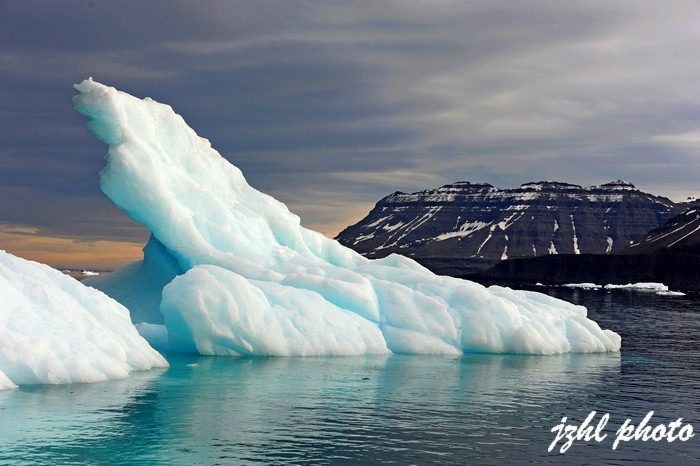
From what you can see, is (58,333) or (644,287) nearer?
(58,333)

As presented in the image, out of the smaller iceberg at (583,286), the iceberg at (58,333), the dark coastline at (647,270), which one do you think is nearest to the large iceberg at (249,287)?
the iceberg at (58,333)

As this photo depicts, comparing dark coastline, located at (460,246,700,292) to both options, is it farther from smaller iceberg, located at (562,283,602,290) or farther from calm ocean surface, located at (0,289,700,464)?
calm ocean surface, located at (0,289,700,464)

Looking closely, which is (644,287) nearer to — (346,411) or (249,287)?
(249,287)

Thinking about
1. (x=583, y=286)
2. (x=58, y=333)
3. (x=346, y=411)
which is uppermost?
(x=583, y=286)

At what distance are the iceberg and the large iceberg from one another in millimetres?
4191

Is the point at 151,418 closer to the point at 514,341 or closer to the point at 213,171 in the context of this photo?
the point at 514,341

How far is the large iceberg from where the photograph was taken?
Answer: 1293 inches

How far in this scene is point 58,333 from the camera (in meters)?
24.7

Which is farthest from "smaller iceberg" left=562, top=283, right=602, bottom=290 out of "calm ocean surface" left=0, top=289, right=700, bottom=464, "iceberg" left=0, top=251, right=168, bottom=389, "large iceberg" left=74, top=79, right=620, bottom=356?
"iceberg" left=0, top=251, right=168, bottom=389

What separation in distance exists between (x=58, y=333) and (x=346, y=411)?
9.18 metres

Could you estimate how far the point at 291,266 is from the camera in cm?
3838

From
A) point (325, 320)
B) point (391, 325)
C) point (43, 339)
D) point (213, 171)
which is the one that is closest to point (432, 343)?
point (391, 325)

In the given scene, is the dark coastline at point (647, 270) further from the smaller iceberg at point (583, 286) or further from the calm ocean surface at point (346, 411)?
the calm ocean surface at point (346, 411)

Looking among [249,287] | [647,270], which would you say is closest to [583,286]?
[647,270]
